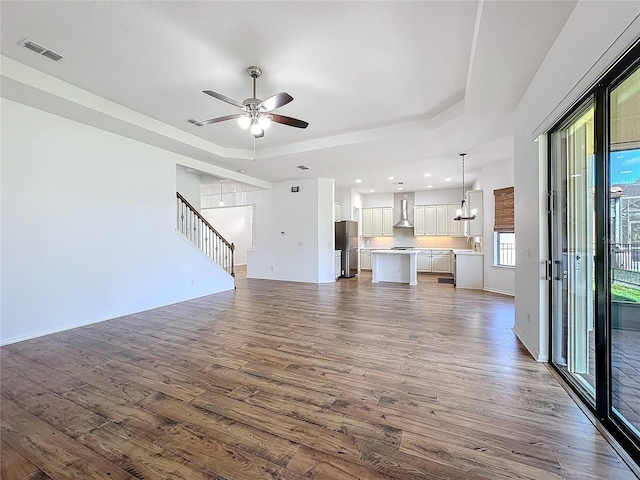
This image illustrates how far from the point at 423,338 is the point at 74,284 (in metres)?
5.06

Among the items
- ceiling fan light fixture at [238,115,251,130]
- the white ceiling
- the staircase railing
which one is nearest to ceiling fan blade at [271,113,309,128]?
ceiling fan light fixture at [238,115,251,130]

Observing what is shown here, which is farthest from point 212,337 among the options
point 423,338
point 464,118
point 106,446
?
point 464,118

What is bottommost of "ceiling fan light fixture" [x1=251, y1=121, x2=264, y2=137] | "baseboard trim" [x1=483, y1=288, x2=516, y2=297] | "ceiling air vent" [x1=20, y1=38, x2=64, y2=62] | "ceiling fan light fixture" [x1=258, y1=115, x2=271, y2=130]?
"baseboard trim" [x1=483, y1=288, x2=516, y2=297]

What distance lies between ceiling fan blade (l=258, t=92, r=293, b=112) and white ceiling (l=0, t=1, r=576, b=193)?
0.46m

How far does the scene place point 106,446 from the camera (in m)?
1.70

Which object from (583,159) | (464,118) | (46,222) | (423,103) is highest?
(423,103)

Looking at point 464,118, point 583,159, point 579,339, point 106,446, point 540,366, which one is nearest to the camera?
point 106,446

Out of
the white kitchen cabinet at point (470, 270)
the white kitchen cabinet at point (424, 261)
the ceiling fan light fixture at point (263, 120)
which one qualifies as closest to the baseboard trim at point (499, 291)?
the white kitchen cabinet at point (470, 270)

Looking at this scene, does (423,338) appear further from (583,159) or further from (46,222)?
(46,222)

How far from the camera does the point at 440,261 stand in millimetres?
9797

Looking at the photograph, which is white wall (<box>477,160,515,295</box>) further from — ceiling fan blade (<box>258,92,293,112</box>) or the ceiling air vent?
the ceiling air vent

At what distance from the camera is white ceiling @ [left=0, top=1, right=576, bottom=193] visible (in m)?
2.28

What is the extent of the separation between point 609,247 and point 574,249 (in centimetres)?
69

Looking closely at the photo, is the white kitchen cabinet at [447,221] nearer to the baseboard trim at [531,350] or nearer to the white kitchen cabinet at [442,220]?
the white kitchen cabinet at [442,220]
